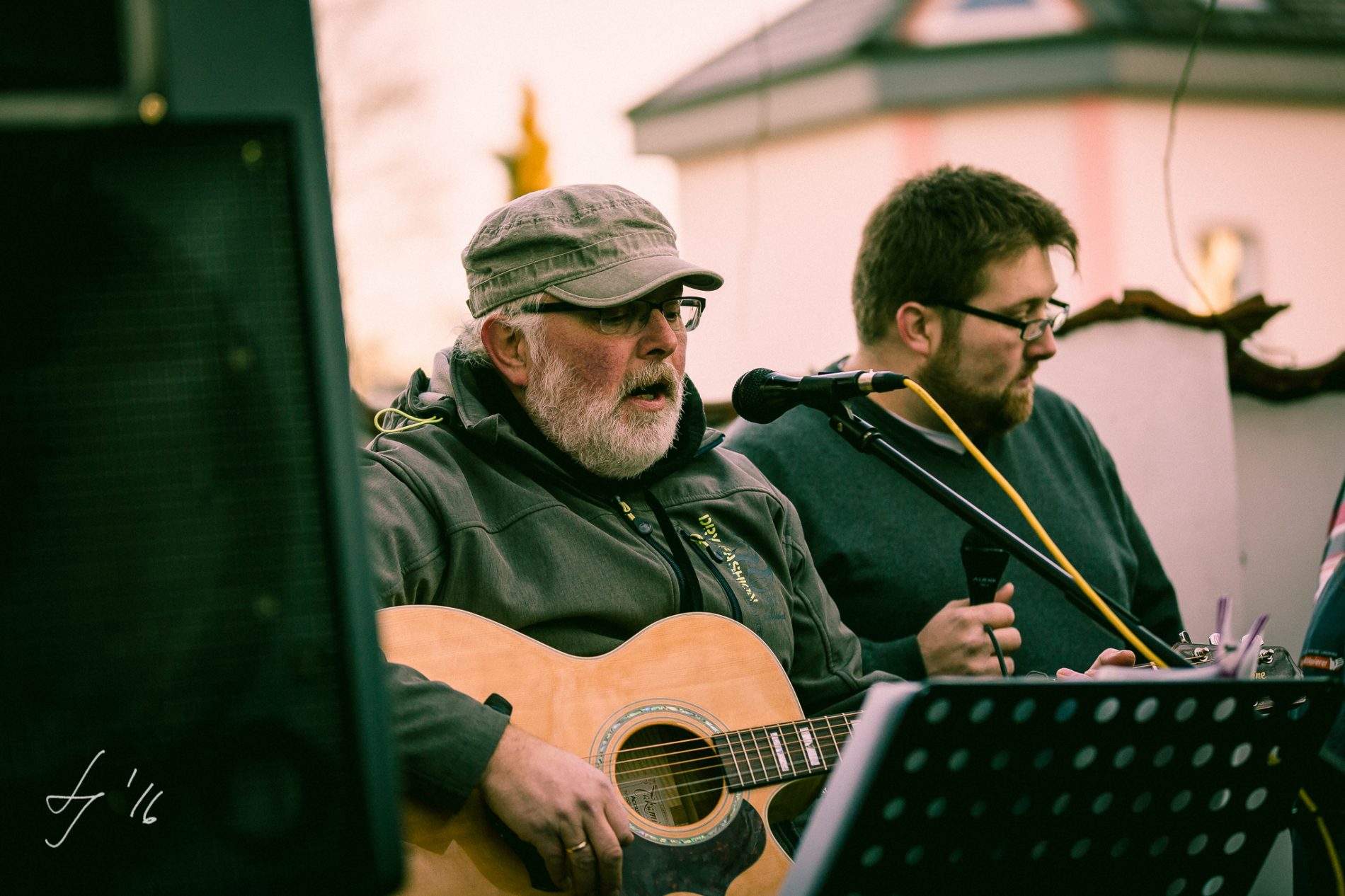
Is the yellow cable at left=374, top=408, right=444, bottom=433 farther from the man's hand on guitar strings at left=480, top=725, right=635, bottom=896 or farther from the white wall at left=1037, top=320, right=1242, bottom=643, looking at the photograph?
the white wall at left=1037, top=320, right=1242, bottom=643

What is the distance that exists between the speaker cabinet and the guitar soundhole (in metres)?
1.16

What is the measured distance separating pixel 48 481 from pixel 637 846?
126 cm

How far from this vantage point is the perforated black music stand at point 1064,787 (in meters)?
1.12

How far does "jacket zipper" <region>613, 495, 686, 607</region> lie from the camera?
2.26 metres

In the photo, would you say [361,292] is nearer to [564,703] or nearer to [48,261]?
[564,703]

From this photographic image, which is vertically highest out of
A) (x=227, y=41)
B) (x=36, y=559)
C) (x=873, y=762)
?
(x=227, y=41)

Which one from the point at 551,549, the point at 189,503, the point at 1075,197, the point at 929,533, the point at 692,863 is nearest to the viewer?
the point at 189,503

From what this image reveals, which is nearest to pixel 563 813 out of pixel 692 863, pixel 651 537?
pixel 692 863

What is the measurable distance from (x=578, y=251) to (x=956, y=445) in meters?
1.21

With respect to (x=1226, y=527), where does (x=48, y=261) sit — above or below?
above

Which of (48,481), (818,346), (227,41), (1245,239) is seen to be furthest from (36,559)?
(1245,239)

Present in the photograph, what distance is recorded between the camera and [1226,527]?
3.55 m

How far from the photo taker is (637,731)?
1988 mm

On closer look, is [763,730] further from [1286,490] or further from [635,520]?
[1286,490]
